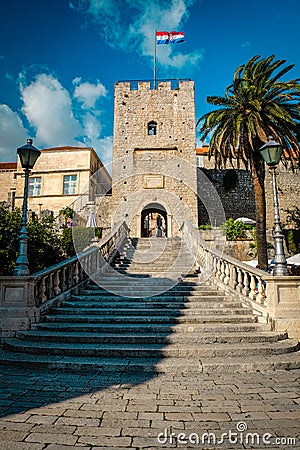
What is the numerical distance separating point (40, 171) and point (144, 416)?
26.8 metres

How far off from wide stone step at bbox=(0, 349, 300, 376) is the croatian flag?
909 inches

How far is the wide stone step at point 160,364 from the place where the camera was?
4.24 meters

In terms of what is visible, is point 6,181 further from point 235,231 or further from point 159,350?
point 159,350

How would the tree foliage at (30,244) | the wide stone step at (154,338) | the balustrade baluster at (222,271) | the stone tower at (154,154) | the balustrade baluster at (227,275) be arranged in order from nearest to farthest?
the wide stone step at (154,338) → the balustrade baluster at (227,275) → the balustrade baluster at (222,271) → the tree foliage at (30,244) → the stone tower at (154,154)

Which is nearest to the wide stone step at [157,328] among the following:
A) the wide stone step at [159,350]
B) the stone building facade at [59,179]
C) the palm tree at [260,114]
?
the wide stone step at [159,350]

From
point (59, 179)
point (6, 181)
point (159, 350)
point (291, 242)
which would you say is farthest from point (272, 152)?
point (6, 181)

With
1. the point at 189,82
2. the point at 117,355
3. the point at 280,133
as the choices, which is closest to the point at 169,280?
the point at 117,355

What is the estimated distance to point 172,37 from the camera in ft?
72.1

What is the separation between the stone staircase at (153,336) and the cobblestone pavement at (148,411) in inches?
9.5

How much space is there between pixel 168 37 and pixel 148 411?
24.6m

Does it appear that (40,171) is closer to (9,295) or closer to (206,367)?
(9,295)

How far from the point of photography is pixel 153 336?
5.10 m

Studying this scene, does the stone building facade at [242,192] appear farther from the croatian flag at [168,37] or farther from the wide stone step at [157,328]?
the wide stone step at [157,328]

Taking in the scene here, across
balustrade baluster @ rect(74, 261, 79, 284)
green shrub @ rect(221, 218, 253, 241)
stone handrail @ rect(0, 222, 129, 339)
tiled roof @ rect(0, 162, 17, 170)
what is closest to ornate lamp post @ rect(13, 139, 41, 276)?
stone handrail @ rect(0, 222, 129, 339)
